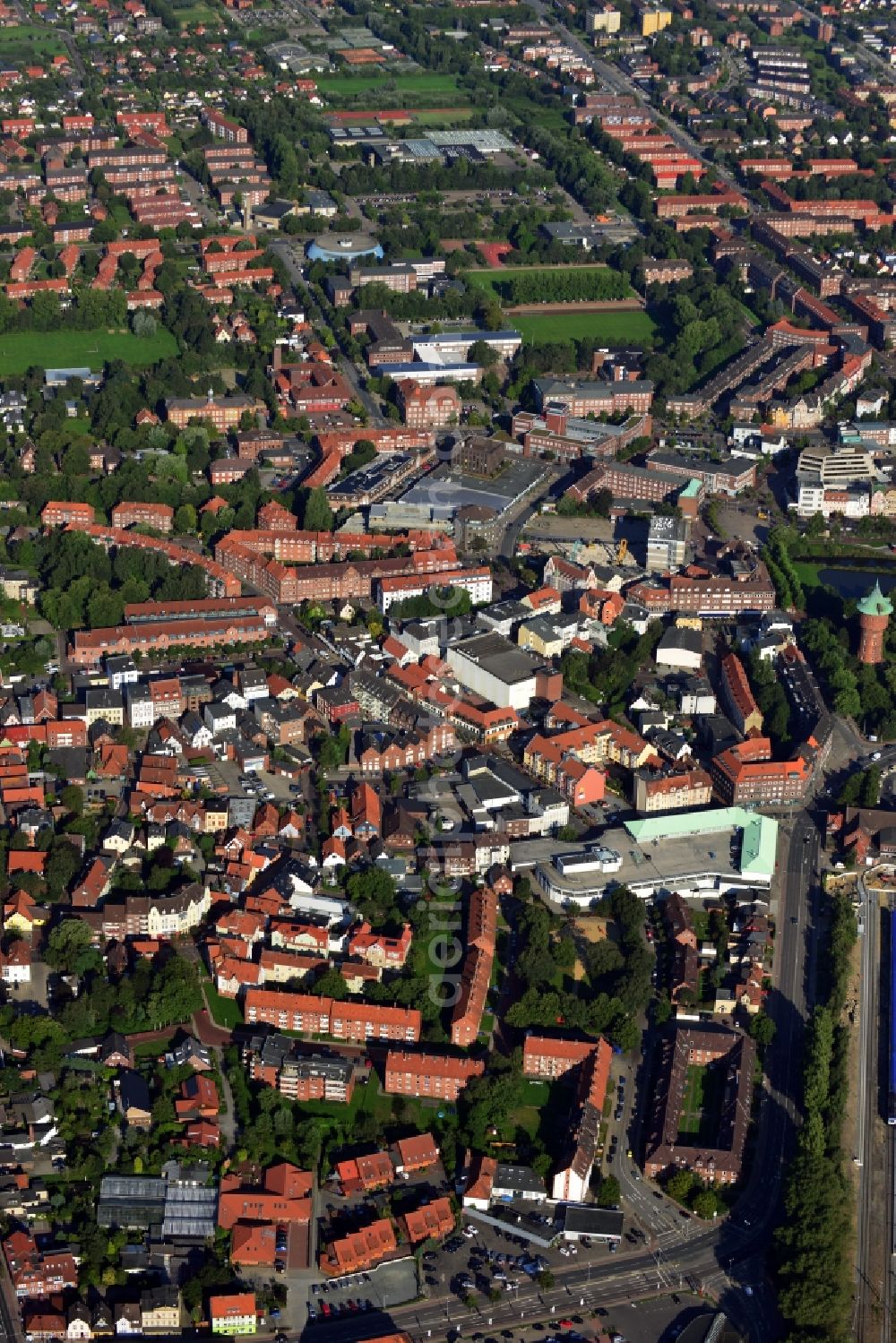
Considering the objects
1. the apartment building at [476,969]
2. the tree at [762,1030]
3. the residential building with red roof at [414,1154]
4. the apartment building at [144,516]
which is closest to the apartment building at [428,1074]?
the apartment building at [476,969]

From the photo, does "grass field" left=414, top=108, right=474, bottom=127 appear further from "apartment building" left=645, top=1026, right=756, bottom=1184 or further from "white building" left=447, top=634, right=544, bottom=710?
"apartment building" left=645, top=1026, right=756, bottom=1184

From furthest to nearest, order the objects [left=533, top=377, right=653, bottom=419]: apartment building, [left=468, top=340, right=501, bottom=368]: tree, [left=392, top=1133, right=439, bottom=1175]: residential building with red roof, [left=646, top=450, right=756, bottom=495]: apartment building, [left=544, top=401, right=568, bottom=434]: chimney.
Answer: [left=468, top=340, right=501, bottom=368]: tree, [left=533, top=377, right=653, bottom=419]: apartment building, [left=544, top=401, right=568, bottom=434]: chimney, [left=646, top=450, right=756, bottom=495]: apartment building, [left=392, top=1133, right=439, bottom=1175]: residential building with red roof

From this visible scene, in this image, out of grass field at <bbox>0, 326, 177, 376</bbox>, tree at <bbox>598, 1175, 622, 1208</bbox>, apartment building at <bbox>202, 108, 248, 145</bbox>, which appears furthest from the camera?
apartment building at <bbox>202, 108, 248, 145</bbox>

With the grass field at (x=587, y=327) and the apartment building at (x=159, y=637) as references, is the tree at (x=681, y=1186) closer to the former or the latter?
the apartment building at (x=159, y=637)

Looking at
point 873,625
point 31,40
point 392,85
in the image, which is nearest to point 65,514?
point 873,625

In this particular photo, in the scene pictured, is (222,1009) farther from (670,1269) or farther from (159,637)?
(159,637)

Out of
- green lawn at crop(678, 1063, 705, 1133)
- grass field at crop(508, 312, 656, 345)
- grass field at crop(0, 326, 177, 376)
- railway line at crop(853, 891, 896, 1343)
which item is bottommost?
grass field at crop(0, 326, 177, 376)

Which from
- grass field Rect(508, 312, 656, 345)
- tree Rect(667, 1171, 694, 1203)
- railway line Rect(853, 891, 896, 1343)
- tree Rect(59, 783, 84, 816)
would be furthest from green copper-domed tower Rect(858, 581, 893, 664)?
grass field Rect(508, 312, 656, 345)
